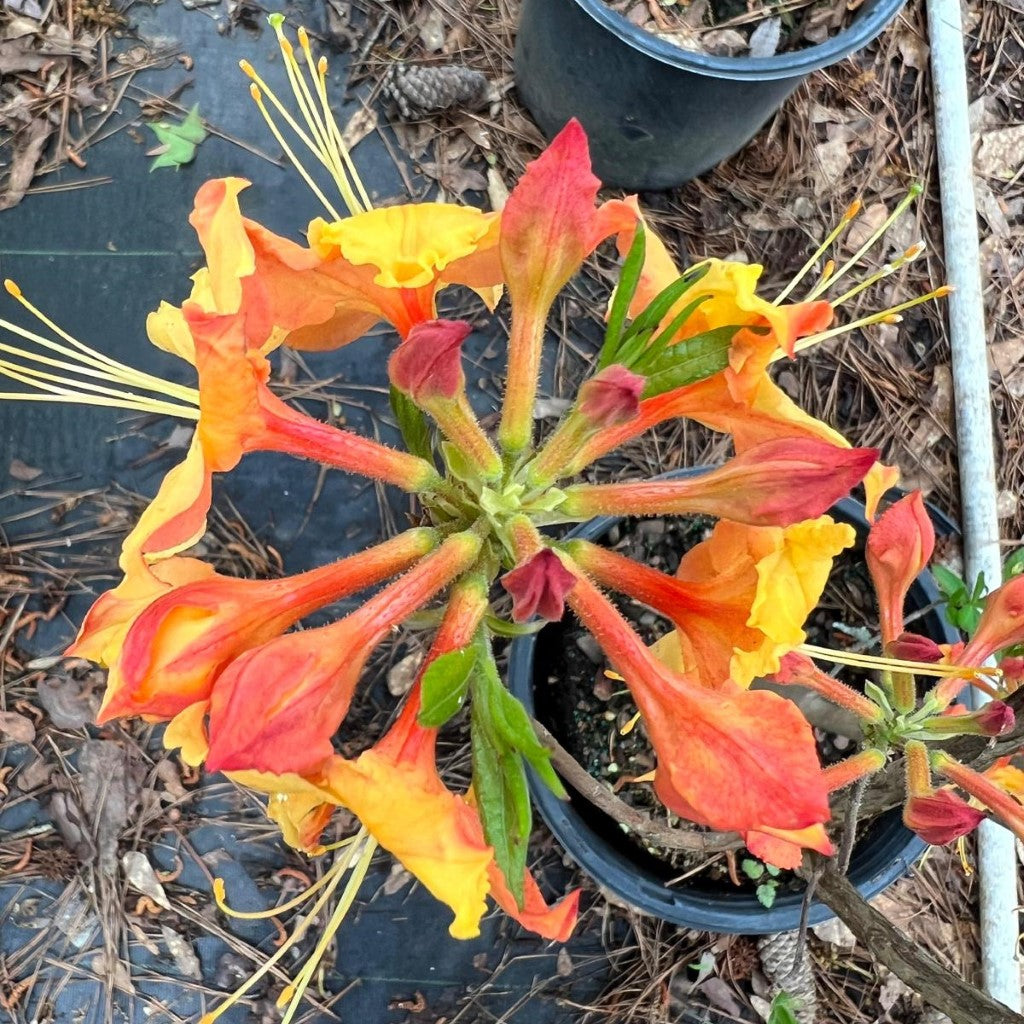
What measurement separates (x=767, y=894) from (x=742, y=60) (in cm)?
141

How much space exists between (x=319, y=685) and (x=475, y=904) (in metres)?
0.22

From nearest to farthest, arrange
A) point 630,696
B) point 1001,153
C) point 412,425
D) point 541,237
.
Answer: point 541,237 < point 412,425 < point 630,696 < point 1001,153

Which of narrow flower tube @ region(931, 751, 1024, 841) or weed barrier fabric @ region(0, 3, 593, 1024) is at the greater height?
narrow flower tube @ region(931, 751, 1024, 841)

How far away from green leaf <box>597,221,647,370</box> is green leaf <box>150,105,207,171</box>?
4.92ft

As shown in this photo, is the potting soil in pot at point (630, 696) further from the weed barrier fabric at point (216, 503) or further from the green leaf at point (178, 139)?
the green leaf at point (178, 139)

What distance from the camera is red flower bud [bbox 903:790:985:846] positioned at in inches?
43.4

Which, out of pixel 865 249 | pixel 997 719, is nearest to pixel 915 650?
pixel 997 719

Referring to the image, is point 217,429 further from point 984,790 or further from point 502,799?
point 984,790

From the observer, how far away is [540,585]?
2.58 feet

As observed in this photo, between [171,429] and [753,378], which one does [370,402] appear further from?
[753,378]

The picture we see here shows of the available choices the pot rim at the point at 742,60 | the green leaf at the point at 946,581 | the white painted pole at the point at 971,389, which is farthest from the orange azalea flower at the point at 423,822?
the white painted pole at the point at 971,389

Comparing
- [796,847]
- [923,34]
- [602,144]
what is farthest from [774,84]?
[796,847]

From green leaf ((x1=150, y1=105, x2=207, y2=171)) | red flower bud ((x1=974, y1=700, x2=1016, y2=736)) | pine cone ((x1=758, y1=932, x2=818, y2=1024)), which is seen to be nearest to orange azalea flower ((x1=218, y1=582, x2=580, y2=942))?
red flower bud ((x1=974, y1=700, x2=1016, y2=736))

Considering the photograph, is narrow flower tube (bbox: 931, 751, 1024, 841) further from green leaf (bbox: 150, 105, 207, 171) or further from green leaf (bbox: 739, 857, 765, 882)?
green leaf (bbox: 150, 105, 207, 171)
